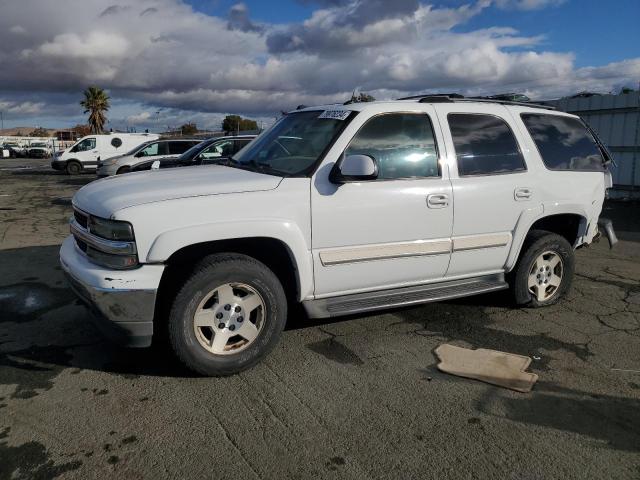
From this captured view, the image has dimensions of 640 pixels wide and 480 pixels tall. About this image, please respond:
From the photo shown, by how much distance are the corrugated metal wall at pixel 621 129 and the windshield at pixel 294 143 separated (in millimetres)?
10360

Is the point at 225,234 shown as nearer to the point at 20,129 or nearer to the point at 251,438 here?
the point at 251,438

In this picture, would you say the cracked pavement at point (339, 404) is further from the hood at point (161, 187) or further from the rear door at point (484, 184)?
the hood at point (161, 187)

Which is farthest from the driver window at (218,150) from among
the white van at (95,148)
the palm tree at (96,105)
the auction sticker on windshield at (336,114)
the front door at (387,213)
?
the palm tree at (96,105)

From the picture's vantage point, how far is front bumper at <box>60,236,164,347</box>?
3254 millimetres

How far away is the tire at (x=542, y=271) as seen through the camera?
488 centimetres

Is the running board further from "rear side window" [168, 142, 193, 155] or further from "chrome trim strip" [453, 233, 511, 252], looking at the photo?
"rear side window" [168, 142, 193, 155]

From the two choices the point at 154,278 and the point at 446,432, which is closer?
the point at 446,432

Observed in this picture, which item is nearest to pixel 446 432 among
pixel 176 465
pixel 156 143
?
pixel 176 465

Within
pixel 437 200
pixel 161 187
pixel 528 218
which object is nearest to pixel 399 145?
pixel 437 200

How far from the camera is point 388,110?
419 centimetres

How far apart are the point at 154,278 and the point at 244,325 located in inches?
27.7

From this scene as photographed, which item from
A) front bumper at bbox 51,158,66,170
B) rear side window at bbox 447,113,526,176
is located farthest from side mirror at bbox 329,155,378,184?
front bumper at bbox 51,158,66,170

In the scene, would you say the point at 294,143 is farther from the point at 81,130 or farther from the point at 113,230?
the point at 81,130

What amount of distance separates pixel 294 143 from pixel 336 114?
41 centimetres
